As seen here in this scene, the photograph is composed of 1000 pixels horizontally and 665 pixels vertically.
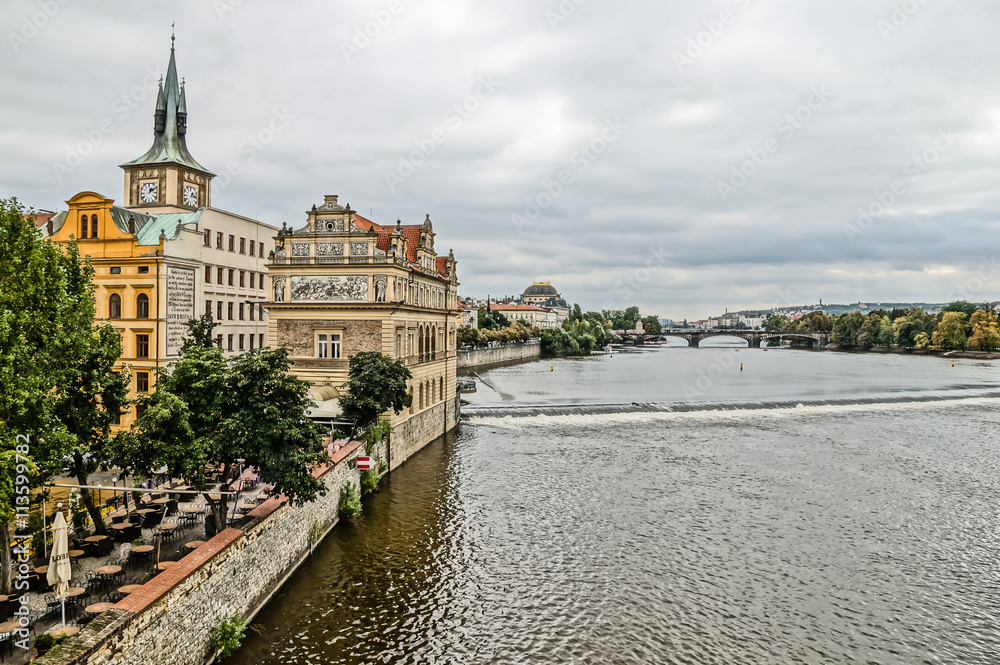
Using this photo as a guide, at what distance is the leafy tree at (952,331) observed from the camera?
15050cm

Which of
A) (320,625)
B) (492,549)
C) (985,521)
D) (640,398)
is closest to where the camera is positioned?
(320,625)

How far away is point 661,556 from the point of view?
25.0 metres

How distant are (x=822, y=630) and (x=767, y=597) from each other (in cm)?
224

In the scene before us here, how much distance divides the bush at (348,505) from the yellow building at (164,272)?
13.3 meters

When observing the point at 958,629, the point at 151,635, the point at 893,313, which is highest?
the point at 893,313

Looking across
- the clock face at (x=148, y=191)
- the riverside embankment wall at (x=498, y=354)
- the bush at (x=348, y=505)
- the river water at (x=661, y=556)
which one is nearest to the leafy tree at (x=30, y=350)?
the river water at (x=661, y=556)

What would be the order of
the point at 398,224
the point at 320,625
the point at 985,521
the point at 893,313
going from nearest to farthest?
the point at 320,625 < the point at 985,521 < the point at 398,224 < the point at 893,313

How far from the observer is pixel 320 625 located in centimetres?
1869

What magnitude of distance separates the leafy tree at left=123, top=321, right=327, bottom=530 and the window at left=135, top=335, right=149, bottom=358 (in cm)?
1797

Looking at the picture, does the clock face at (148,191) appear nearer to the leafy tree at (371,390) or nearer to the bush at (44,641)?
the leafy tree at (371,390)

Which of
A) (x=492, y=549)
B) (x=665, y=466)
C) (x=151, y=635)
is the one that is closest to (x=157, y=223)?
(x=492, y=549)

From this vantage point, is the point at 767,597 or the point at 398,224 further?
the point at 398,224

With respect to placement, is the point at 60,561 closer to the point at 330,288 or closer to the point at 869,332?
the point at 330,288

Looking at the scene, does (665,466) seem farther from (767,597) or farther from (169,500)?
(169,500)
